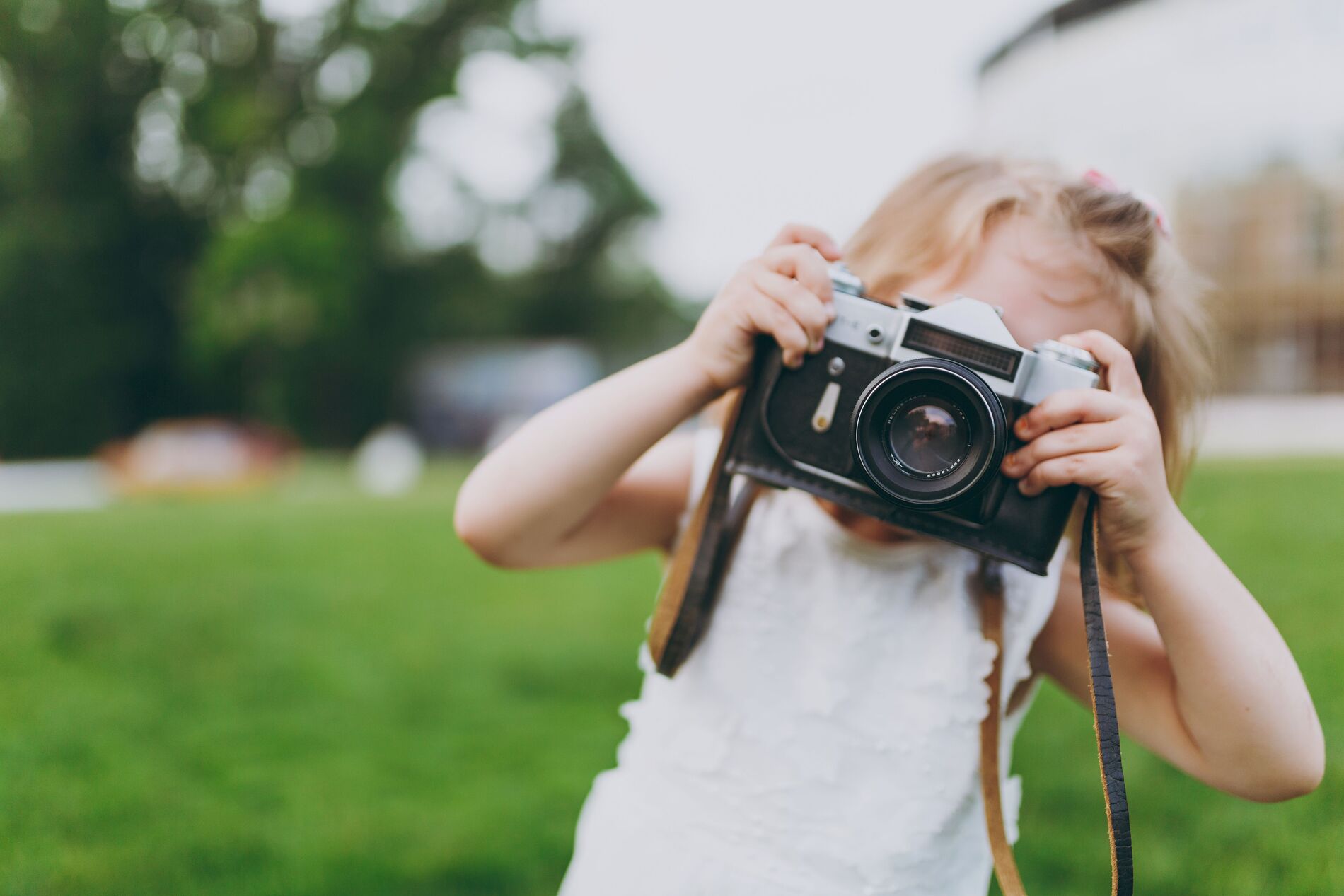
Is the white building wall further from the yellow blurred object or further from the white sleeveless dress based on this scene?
the white sleeveless dress

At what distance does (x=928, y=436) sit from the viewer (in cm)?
107

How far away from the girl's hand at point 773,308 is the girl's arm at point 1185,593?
25 centimetres

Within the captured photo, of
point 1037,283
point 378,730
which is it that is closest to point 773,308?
point 1037,283

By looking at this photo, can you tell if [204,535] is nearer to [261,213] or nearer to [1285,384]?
[261,213]

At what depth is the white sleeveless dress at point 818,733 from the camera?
1105 mm

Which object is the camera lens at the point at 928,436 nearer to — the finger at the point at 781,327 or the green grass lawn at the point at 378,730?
the finger at the point at 781,327

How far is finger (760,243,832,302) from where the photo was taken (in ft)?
3.56

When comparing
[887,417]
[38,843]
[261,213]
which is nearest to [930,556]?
[887,417]

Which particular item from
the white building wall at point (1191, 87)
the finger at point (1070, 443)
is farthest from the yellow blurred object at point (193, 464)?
the white building wall at point (1191, 87)

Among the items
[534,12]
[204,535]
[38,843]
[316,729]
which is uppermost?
[534,12]

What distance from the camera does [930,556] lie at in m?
1.19

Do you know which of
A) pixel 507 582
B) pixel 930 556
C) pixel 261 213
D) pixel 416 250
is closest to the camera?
pixel 930 556

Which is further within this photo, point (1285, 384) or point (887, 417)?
point (1285, 384)

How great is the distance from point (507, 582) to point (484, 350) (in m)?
20.6
